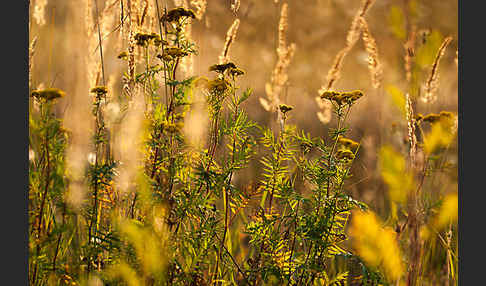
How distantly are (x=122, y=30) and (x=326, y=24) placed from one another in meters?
3.47

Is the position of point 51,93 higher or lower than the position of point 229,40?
lower

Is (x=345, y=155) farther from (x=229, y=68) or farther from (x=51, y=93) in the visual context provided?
(x=51, y=93)

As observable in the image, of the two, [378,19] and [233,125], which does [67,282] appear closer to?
[233,125]

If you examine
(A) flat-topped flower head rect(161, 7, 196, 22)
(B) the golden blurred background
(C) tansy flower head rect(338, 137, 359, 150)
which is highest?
(B) the golden blurred background

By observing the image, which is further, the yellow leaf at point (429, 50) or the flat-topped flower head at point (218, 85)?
the yellow leaf at point (429, 50)

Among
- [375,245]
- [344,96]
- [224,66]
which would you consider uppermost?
[224,66]

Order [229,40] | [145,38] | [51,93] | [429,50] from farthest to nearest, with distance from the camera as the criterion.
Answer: [429,50] < [229,40] < [145,38] < [51,93]

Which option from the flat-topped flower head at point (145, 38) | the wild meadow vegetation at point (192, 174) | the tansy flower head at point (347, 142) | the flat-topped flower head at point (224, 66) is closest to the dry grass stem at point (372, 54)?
the wild meadow vegetation at point (192, 174)

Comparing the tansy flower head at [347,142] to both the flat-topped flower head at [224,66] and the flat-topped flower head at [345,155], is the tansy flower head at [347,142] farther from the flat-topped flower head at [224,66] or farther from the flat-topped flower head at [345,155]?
the flat-topped flower head at [224,66]

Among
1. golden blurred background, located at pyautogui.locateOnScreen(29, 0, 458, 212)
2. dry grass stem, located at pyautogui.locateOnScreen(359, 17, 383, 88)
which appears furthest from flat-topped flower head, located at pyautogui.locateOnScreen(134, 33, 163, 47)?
dry grass stem, located at pyautogui.locateOnScreen(359, 17, 383, 88)

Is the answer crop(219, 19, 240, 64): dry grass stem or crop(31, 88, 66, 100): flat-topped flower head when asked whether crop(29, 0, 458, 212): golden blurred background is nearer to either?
crop(219, 19, 240, 64): dry grass stem

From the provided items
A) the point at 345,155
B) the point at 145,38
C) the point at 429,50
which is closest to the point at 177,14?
the point at 145,38

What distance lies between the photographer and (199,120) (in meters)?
1.25

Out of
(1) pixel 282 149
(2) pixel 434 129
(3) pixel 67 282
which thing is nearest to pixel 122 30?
(1) pixel 282 149
